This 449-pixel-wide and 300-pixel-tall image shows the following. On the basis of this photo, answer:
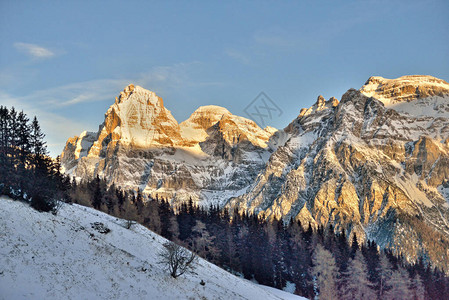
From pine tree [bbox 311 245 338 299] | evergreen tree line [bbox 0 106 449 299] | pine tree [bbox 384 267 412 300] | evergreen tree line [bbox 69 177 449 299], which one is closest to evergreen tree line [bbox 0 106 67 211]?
evergreen tree line [bbox 0 106 449 299]

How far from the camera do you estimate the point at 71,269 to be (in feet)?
143

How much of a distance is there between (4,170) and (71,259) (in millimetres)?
21692

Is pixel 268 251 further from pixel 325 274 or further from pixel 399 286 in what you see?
pixel 399 286

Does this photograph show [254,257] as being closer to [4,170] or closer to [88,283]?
[4,170]

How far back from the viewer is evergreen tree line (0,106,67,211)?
58188mm

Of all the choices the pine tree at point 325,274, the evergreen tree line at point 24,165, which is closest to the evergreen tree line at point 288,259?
the pine tree at point 325,274

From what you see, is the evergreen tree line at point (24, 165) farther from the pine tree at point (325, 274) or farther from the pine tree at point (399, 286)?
the pine tree at point (399, 286)

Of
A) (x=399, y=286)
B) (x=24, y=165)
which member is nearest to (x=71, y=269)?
(x=24, y=165)

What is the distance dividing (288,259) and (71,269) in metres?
63.0

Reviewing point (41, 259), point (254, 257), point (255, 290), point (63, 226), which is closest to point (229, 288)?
point (255, 290)

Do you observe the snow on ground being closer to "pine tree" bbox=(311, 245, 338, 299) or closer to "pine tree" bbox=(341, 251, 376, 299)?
"pine tree" bbox=(311, 245, 338, 299)

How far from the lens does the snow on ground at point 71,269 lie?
3919 cm

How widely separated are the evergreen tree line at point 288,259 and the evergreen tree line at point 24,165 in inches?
838

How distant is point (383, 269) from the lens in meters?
92.2
